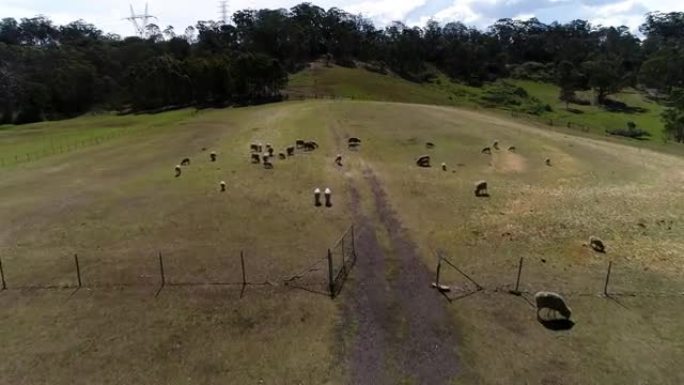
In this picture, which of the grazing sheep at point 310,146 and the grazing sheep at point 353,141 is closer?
the grazing sheep at point 310,146

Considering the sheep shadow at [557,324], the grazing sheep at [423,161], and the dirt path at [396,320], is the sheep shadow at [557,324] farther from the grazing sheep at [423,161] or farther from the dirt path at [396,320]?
the grazing sheep at [423,161]

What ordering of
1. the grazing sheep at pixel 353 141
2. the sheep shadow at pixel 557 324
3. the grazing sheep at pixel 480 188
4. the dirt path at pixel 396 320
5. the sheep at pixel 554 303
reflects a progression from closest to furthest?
the dirt path at pixel 396 320
the sheep shadow at pixel 557 324
the sheep at pixel 554 303
the grazing sheep at pixel 480 188
the grazing sheep at pixel 353 141

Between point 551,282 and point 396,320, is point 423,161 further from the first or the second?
point 396,320

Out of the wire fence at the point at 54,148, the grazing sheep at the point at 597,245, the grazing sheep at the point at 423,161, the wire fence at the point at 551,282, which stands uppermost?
the grazing sheep at the point at 423,161

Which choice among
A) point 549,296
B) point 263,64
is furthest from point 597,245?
point 263,64

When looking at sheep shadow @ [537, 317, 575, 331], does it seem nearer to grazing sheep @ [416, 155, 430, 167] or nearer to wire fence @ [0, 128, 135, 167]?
grazing sheep @ [416, 155, 430, 167]

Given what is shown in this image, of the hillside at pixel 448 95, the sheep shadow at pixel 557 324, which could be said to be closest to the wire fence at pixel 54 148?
the hillside at pixel 448 95
